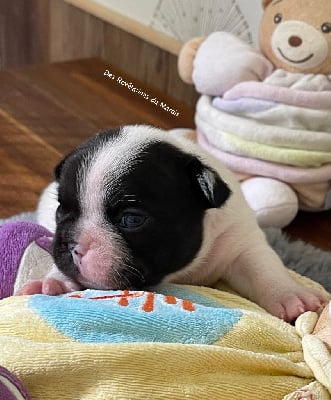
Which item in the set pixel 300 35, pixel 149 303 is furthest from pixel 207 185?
pixel 300 35

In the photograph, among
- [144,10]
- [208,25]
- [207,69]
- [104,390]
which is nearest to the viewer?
[104,390]

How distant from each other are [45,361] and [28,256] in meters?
Result: 0.31

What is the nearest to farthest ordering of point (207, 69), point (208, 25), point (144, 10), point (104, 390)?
point (104, 390) < point (207, 69) < point (208, 25) < point (144, 10)

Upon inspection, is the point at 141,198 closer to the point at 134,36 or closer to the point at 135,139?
the point at 135,139

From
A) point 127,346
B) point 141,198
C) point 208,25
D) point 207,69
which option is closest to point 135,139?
point 141,198

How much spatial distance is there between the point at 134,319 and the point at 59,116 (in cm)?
128

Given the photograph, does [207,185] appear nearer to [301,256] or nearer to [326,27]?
[301,256]

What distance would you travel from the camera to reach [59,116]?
6.37ft

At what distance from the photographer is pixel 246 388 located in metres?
0.69

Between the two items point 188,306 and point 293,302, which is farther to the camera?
point 293,302

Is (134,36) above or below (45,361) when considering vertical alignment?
below

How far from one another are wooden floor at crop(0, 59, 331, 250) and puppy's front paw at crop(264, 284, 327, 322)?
526 millimetres

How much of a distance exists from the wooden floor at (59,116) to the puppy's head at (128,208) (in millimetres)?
636

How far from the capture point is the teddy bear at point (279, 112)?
4.83 ft
